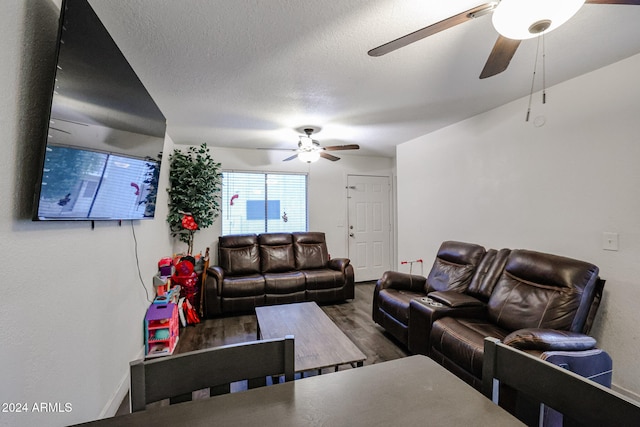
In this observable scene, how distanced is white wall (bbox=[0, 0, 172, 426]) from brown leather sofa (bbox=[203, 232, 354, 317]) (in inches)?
73.7

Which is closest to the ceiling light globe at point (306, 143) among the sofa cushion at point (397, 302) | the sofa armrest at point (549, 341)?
the sofa cushion at point (397, 302)

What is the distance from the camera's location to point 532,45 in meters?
1.79

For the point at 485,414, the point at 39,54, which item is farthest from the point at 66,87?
the point at 485,414

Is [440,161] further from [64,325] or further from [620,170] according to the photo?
[64,325]

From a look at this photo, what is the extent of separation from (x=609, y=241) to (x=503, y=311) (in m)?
0.93

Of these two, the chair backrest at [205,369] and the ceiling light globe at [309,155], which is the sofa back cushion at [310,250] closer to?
the ceiling light globe at [309,155]

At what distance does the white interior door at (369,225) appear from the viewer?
5277mm

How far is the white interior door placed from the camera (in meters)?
5.28

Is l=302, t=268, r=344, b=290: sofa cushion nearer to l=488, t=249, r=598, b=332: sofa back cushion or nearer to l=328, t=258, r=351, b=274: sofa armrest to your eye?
l=328, t=258, r=351, b=274: sofa armrest

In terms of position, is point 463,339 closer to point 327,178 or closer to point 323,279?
point 323,279

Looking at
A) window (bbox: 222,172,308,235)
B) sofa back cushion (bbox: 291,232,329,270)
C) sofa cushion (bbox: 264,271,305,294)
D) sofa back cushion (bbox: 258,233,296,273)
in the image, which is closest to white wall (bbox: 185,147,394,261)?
window (bbox: 222,172,308,235)

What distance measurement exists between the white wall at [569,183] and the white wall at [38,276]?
345 cm

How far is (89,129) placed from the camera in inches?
48.9

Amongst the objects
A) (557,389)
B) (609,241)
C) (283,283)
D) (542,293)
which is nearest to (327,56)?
(557,389)
